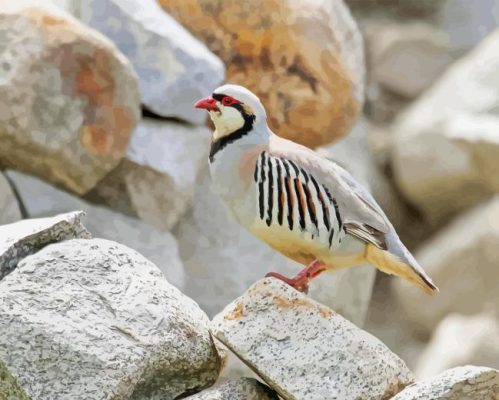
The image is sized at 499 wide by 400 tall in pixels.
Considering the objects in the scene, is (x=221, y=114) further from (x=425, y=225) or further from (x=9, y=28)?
(x=425, y=225)

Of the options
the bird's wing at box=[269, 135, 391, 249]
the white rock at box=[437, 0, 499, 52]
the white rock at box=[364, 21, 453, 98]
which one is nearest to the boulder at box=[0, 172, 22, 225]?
the bird's wing at box=[269, 135, 391, 249]

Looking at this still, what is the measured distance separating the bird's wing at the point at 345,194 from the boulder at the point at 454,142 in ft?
9.97

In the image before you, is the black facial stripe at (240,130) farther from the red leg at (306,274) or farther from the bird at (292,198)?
the red leg at (306,274)

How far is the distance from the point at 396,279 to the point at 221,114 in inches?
130

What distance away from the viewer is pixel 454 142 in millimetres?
5191

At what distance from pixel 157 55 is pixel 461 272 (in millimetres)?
2466

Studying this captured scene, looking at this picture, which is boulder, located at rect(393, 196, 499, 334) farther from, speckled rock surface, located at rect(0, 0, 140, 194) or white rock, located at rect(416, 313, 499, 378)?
speckled rock surface, located at rect(0, 0, 140, 194)

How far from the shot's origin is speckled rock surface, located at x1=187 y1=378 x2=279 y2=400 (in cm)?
200

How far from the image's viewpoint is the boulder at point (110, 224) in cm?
290

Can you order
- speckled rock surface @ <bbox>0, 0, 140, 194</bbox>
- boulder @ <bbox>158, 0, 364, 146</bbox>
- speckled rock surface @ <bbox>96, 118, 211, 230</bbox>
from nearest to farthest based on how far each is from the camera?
1. speckled rock surface @ <bbox>0, 0, 140, 194</bbox>
2. speckled rock surface @ <bbox>96, 118, 211, 230</bbox>
3. boulder @ <bbox>158, 0, 364, 146</bbox>

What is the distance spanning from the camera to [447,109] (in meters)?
5.33

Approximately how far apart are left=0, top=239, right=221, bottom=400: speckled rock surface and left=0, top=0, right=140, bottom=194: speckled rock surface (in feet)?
2.43

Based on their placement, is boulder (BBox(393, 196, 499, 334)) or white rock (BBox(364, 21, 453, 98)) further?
white rock (BBox(364, 21, 453, 98))

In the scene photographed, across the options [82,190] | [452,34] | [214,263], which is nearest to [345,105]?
[214,263]
